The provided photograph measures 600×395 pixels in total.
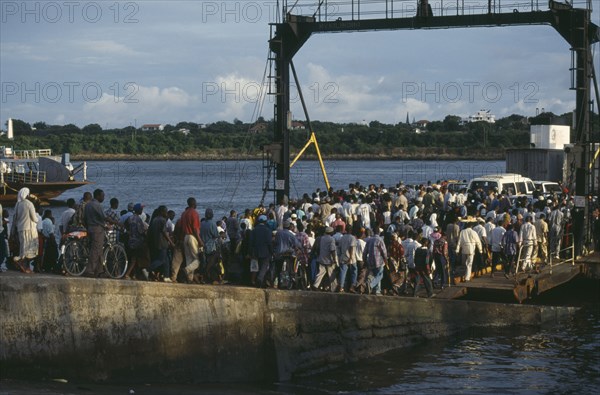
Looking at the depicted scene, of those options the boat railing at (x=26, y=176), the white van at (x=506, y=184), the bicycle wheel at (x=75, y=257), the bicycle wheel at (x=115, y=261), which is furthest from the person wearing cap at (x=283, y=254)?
the boat railing at (x=26, y=176)

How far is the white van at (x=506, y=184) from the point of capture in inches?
1255

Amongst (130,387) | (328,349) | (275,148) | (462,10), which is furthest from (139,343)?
(462,10)

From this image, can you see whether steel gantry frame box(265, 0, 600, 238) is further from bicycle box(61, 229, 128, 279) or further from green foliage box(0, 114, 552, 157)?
green foliage box(0, 114, 552, 157)

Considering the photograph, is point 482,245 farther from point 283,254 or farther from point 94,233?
point 94,233

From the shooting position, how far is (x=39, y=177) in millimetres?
66062

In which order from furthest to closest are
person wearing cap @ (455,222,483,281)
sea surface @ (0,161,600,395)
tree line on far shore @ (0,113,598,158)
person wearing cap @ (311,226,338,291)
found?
tree line on far shore @ (0,113,598,158) → person wearing cap @ (455,222,483,281) → person wearing cap @ (311,226,338,291) → sea surface @ (0,161,600,395)

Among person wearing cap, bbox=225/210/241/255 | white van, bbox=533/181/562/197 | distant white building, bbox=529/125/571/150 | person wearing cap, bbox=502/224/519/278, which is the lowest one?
person wearing cap, bbox=502/224/519/278

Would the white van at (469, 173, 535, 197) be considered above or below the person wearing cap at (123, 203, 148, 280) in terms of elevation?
above

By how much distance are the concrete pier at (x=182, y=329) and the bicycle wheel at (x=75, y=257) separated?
4.12ft

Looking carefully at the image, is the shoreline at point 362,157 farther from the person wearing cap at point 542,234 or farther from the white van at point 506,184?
the person wearing cap at point 542,234

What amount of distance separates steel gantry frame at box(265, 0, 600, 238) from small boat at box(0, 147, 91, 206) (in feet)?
125

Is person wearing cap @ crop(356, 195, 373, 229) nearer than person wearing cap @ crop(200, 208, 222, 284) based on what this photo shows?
No

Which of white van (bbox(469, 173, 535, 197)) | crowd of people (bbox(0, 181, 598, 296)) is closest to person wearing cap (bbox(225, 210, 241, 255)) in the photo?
crowd of people (bbox(0, 181, 598, 296))

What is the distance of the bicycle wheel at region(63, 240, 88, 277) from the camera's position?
16.4 meters
